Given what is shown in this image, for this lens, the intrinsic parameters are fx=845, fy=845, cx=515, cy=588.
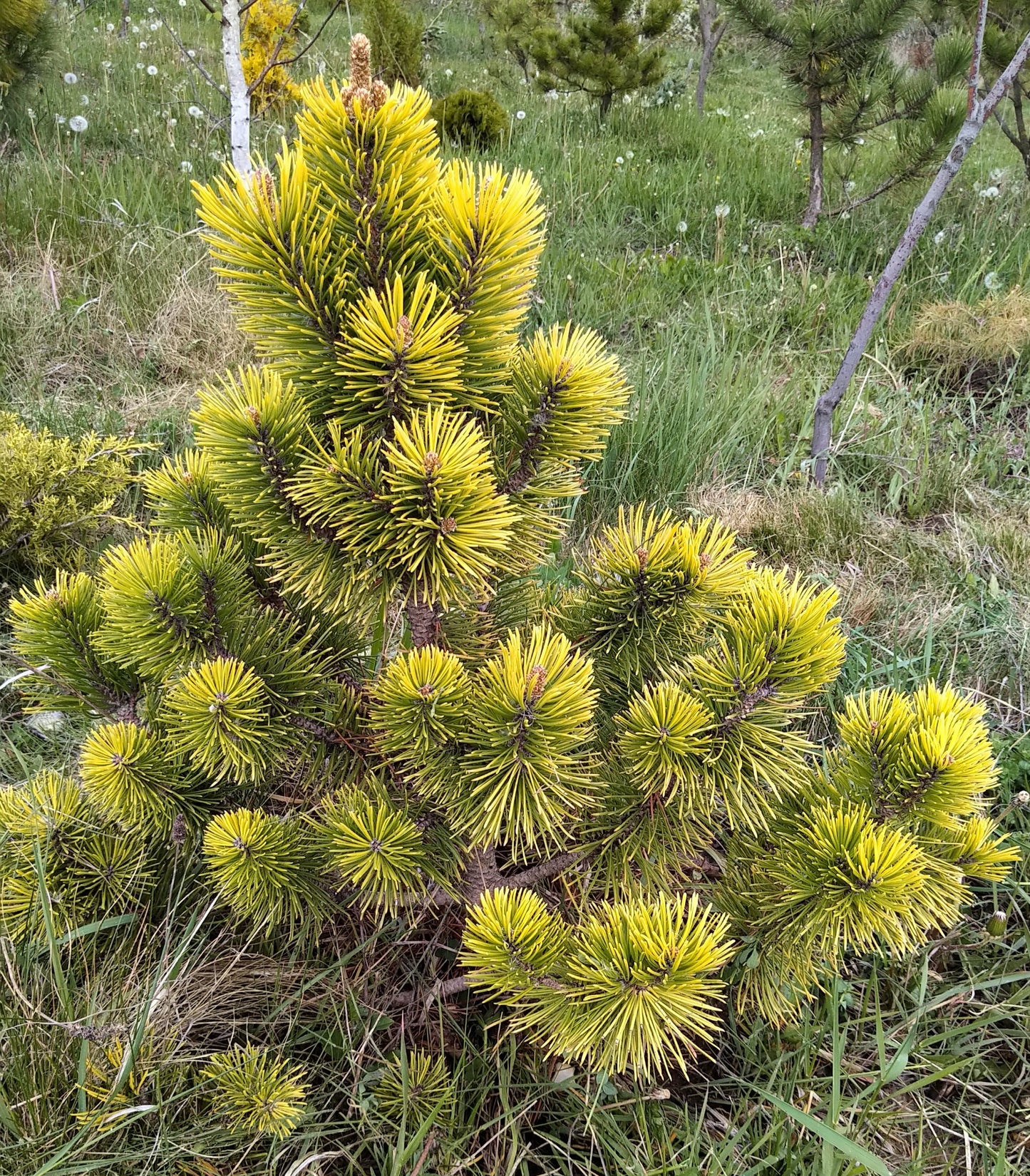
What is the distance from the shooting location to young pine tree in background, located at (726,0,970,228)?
4.87m

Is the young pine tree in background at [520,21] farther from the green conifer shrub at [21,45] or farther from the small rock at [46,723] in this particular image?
the small rock at [46,723]

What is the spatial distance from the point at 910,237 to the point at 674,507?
3.50 ft

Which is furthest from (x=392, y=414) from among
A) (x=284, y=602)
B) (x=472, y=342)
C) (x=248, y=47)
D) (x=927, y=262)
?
(x=248, y=47)

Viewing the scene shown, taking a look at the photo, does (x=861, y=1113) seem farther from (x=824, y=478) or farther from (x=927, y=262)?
(x=927, y=262)

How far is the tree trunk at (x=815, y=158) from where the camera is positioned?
520cm

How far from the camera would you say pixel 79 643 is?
4.26 feet

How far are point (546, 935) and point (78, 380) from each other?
11.4 feet

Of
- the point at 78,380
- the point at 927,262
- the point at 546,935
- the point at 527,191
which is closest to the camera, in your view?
the point at 527,191

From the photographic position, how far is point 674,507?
2.90m

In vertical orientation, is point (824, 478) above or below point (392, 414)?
Result: below

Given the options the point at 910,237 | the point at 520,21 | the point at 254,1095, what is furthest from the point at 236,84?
the point at 520,21

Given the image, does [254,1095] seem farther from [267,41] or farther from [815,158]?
[267,41]

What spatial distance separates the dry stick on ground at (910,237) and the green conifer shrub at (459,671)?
5.83ft

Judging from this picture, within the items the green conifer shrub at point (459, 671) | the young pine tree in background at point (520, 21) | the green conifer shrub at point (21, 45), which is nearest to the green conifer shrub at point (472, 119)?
the green conifer shrub at point (21, 45)
